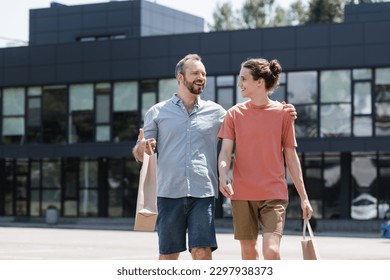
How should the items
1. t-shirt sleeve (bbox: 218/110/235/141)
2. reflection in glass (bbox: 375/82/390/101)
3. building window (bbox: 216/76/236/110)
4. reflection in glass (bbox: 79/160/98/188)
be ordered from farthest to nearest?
1. reflection in glass (bbox: 79/160/98/188)
2. building window (bbox: 216/76/236/110)
3. reflection in glass (bbox: 375/82/390/101)
4. t-shirt sleeve (bbox: 218/110/235/141)

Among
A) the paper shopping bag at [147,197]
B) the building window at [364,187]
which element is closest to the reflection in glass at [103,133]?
the building window at [364,187]

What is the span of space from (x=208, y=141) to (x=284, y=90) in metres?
32.8

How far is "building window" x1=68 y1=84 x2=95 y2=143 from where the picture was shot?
44125 mm

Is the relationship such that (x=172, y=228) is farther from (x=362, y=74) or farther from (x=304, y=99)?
(x=304, y=99)

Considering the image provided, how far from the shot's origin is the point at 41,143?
45125mm

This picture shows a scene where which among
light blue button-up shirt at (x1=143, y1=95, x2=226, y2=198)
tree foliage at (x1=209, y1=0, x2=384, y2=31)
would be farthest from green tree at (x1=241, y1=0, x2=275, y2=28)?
light blue button-up shirt at (x1=143, y1=95, x2=226, y2=198)

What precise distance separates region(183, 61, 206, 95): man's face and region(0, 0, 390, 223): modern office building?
30867mm

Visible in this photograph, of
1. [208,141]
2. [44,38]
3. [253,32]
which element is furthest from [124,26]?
[208,141]

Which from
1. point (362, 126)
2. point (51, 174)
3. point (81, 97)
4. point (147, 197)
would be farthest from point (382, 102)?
point (147, 197)

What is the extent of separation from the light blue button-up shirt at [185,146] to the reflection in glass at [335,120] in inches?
1239

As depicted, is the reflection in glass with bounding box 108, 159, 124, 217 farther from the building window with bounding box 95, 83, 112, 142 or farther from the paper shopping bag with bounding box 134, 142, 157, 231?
the paper shopping bag with bounding box 134, 142, 157, 231

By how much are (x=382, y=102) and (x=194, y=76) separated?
3142 cm

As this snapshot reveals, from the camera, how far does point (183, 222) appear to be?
24.3ft
